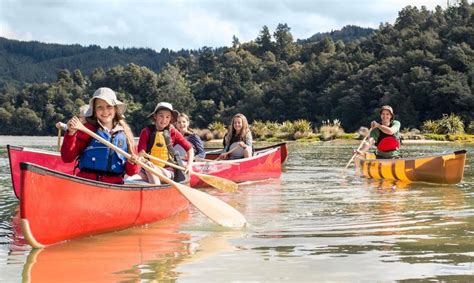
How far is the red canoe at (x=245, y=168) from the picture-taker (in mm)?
10625

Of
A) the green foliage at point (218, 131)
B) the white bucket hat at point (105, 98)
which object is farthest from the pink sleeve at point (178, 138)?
the green foliage at point (218, 131)

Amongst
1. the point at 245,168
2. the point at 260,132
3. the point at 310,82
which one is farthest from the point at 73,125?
the point at 310,82

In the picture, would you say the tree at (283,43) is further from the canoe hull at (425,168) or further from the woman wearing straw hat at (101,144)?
the woman wearing straw hat at (101,144)

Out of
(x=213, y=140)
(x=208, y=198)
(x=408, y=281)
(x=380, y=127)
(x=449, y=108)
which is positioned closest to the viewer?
(x=408, y=281)

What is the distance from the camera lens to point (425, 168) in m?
10.8

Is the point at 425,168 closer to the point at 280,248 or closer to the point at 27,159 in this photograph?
the point at 27,159

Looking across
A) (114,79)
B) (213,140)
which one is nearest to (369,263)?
(213,140)

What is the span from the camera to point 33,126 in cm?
8312

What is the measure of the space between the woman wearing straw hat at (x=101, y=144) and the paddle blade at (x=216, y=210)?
27.0 inches

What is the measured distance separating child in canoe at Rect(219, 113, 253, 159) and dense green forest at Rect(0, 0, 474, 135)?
3499cm

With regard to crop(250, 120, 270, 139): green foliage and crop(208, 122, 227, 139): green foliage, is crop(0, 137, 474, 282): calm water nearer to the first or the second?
crop(250, 120, 270, 139): green foliage

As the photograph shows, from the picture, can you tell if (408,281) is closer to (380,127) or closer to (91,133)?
(91,133)

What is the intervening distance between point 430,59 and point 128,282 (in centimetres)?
4998

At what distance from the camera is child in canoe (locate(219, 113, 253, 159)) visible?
11.9 m
